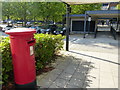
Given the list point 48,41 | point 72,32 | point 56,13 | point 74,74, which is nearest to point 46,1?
point 56,13

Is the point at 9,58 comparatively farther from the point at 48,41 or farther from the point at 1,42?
the point at 48,41

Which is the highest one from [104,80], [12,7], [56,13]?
[12,7]

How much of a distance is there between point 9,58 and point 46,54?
4.65 feet

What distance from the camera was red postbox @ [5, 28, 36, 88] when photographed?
229 cm

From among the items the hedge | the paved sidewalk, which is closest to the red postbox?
the hedge

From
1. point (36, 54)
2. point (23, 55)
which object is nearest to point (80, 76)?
point (36, 54)

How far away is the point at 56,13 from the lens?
18.3 meters

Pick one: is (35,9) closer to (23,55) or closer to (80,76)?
(80,76)

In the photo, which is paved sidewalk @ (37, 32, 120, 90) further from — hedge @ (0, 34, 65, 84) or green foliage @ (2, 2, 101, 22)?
green foliage @ (2, 2, 101, 22)

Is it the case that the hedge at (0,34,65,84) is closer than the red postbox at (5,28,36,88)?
No

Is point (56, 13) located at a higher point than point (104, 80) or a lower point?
higher

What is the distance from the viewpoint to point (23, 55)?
2.37m

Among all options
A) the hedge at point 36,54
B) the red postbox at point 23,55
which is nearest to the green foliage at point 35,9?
the hedge at point 36,54

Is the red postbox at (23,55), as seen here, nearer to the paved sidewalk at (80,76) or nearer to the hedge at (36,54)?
the hedge at (36,54)
